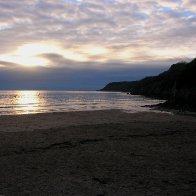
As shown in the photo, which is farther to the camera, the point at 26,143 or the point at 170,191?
the point at 26,143

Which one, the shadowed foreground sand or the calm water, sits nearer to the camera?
the shadowed foreground sand

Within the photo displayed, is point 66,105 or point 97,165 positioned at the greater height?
point 97,165

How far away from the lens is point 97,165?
1151 centimetres

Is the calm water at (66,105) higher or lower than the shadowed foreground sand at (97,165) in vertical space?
lower

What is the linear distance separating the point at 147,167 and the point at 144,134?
815 centimetres

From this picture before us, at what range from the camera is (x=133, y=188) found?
8.98 meters

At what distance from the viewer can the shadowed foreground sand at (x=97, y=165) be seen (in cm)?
892

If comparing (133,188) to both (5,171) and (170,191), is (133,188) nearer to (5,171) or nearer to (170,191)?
(170,191)

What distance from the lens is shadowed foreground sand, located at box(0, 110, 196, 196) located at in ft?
29.3

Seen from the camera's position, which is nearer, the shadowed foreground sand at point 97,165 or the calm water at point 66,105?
the shadowed foreground sand at point 97,165

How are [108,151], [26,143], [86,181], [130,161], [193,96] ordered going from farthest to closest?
1. [193,96]
2. [26,143]
3. [108,151]
4. [130,161]
5. [86,181]

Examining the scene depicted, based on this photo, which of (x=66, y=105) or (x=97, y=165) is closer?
(x=97, y=165)

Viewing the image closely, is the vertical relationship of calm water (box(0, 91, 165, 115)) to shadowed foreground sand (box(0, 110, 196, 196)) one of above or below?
below

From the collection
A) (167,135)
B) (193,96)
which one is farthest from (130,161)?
(193,96)
